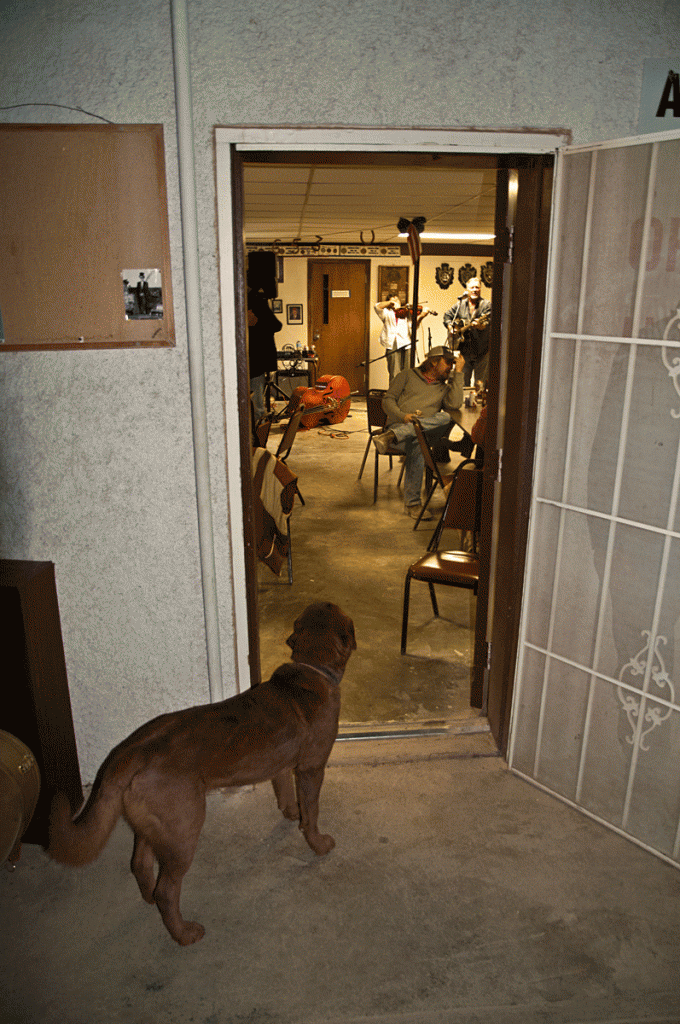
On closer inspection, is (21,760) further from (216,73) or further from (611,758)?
(216,73)

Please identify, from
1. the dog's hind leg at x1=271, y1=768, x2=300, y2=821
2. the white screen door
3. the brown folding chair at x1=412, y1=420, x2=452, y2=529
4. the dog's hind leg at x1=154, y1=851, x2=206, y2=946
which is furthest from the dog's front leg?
the brown folding chair at x1=412, y1=420, x2=452, y2=529

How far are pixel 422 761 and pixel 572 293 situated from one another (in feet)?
6.20

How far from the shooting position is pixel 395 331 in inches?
476

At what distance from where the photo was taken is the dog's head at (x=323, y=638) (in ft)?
7.36

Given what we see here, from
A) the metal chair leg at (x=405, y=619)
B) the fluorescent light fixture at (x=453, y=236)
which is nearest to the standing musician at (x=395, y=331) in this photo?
the fluorescent light fixture at (x=453, y=236)

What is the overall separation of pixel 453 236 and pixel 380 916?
11.0m

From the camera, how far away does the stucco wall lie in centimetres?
213

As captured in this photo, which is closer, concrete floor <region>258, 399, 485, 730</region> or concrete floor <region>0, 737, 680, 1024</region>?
concrete floor <region>0, 737, 680, 1024</region>

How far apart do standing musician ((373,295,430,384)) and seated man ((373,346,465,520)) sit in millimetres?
5639

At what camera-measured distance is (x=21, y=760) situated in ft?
7.07

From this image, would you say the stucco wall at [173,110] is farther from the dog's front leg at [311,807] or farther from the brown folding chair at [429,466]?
the brown folding chair at [429,466]

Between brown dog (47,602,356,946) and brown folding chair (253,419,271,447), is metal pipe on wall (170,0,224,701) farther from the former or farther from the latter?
brown folding chair (253,419,271,447)

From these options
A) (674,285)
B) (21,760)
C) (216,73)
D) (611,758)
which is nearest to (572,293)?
(674,285)

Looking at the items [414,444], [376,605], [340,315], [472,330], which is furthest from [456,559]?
[340,315]
